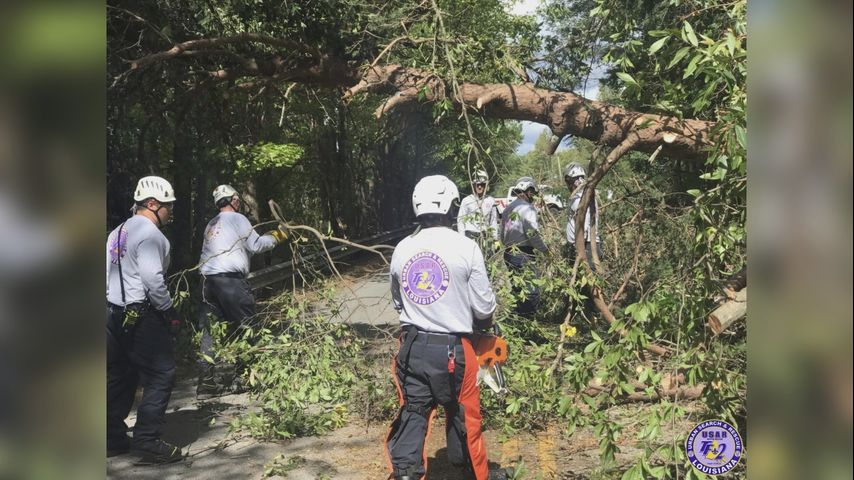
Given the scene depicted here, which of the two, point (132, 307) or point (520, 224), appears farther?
point (520, 224)

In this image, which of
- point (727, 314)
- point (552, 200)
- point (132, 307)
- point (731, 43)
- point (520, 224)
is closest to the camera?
point (731, 43)

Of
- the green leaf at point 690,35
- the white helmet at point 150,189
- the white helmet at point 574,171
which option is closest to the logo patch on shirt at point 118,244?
the white helmet at point 150,189

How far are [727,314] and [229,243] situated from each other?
487cm

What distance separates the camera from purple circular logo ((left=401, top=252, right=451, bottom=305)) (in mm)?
4082

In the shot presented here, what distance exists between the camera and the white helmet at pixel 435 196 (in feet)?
13.8

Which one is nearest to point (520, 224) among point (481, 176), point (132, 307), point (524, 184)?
point (524, 184)

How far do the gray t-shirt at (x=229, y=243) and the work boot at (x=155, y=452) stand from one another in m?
2.06

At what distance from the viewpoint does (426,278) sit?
162 inches

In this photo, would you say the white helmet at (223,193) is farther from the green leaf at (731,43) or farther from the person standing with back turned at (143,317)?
the green leaf at (731,43)

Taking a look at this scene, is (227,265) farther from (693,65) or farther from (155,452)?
(693,65)

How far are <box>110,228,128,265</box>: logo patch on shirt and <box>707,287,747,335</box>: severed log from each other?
407 cm
